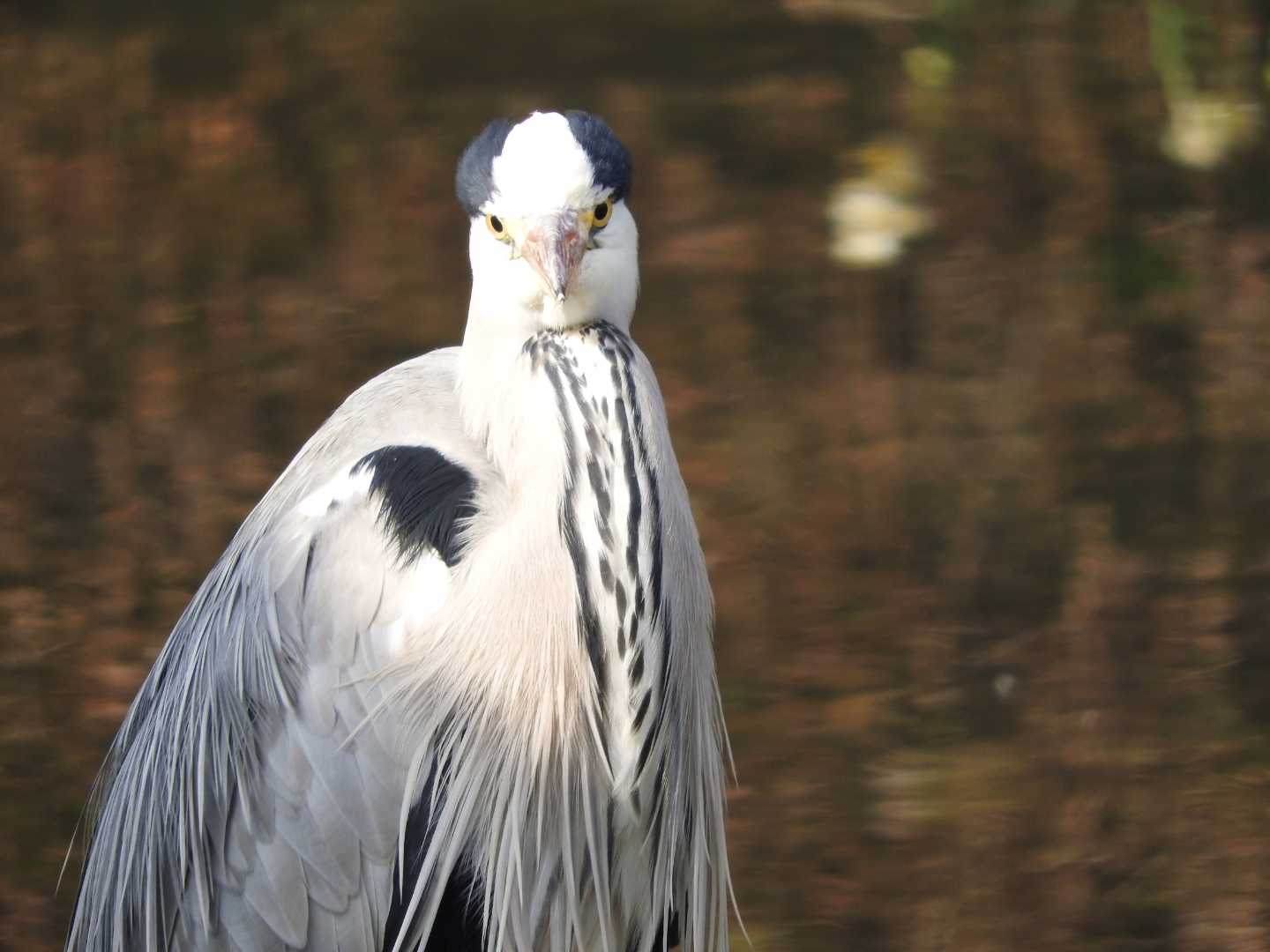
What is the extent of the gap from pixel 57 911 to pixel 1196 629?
8.82ft

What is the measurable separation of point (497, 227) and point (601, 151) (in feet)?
0.58

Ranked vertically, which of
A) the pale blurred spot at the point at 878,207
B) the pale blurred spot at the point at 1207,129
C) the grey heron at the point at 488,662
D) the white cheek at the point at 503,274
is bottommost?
the grey heron at the point at 488,662

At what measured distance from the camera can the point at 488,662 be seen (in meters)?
2.13

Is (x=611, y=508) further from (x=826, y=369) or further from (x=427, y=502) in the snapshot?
(x=826, y=369)

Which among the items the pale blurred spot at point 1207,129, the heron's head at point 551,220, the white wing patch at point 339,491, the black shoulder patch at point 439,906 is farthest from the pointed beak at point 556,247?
the pale blurred spot at point 1207,129

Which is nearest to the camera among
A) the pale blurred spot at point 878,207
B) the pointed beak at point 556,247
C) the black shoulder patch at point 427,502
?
the pointed beak at point 556,247

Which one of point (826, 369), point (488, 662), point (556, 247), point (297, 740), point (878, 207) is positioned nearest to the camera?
point (556, 247)

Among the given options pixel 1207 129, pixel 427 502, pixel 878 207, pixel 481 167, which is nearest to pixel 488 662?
pixel 427 502

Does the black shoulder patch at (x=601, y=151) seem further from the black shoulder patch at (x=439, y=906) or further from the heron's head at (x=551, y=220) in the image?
the black shoulder patch at (x=439, y=906)

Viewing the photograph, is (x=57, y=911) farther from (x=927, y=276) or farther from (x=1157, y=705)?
(x=927, y=276)

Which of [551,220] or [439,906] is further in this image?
[439,906]

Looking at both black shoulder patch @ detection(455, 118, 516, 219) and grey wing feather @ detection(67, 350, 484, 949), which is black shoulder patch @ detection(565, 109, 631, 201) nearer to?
black shoulder patch @ detection(455, 118, 516, 219)

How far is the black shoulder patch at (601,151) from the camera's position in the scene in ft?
6.74

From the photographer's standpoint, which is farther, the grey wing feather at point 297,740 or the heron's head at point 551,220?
the grey wing feather at point 297,740
